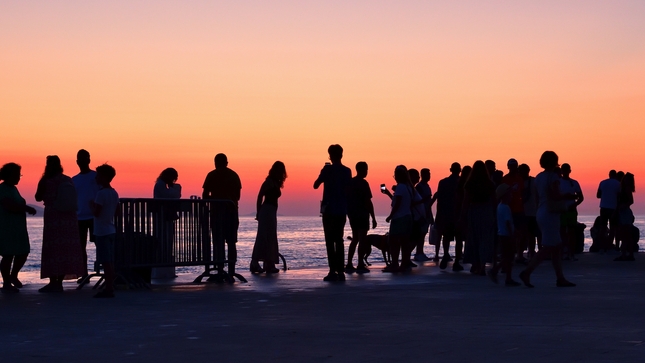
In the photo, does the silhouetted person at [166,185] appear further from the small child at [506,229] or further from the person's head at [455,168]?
the person's head at [455,168]

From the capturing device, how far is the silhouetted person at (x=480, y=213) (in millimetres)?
16594

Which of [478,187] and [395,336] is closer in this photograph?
[395,336]

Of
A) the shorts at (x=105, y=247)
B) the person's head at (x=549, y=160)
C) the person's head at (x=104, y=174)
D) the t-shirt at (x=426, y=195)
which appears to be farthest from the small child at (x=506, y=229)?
the person's head at (x=104, y=174)

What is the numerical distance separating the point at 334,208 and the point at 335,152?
0.96m

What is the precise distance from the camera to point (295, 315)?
1000cm

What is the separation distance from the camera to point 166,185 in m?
16.7

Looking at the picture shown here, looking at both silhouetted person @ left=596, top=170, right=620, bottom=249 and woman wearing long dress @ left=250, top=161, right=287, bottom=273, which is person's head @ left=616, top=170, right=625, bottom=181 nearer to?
silhouetted person @ left=596, top=170, right=620, bottom=249

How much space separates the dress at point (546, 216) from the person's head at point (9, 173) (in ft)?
22.9

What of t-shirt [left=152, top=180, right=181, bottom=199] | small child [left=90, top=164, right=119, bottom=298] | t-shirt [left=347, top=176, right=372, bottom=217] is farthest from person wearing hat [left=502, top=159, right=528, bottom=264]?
small child [left=90, top=164, right=119, bottom=298]

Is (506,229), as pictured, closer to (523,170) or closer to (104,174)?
(523,170)

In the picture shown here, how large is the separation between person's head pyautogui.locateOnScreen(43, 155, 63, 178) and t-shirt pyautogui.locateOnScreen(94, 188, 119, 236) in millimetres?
1193

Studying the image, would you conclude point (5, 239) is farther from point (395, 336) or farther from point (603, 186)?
point (603, 186)

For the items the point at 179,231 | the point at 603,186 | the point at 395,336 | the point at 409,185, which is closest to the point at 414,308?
the point at 395,336

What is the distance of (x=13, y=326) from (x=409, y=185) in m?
10.1
